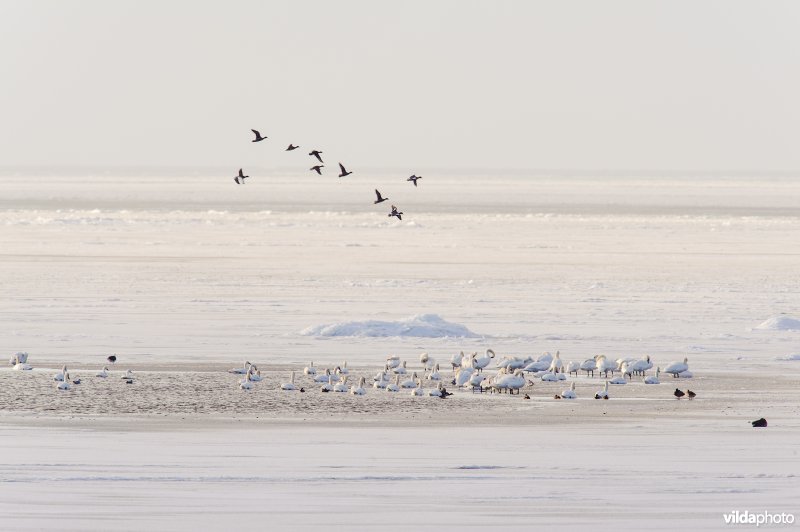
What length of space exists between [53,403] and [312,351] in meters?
7.78

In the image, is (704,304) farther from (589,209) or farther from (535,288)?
(589,209)

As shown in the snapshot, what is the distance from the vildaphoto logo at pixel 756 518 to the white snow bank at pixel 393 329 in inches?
640

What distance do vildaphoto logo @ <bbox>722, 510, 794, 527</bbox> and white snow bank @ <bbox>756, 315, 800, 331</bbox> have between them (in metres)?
18.0

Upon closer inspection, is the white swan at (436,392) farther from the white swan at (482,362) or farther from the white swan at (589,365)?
the white swan at (589,365)

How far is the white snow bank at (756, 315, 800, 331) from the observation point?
32.5 m

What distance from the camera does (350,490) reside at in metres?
15.9

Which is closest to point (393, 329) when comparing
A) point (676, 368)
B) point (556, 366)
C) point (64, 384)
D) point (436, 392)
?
point (556, 366)

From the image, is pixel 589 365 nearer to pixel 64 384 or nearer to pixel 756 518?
pixel 64 384

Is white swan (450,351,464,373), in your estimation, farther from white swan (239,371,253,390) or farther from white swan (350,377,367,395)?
white swan (239,371,253,390)

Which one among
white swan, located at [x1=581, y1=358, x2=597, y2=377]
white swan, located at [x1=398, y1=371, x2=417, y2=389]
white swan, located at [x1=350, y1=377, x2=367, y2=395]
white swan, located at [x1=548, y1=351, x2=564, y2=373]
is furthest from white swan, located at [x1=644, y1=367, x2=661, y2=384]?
white swan, located at [x1=350, y1=377, x2=367, y2=395]

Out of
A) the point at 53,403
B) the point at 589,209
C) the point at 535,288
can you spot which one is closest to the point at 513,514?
the point at 53,403

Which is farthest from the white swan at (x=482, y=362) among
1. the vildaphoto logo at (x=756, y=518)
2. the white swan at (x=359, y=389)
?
the vildaphoto logo at (x=756, y=518)

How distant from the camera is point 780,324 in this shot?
1288 inches

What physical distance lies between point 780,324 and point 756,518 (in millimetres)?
18573
